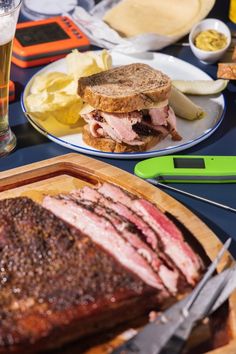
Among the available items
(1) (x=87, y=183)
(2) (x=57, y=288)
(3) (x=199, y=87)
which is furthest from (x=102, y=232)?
(3) (x=199, y=87)

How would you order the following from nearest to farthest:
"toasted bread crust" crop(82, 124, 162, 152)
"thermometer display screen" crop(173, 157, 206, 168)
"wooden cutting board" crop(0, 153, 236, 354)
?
"wooden cutting board" crop(0, 153, 236, 354)
"thermometer display screen" crop(173, 157, 206, 168)
"toasted bread crust" crop(82, 124, 162, 152)

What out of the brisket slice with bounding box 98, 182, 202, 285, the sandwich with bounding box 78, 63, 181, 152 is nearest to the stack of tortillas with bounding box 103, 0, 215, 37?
the sandwich with bounding box 78, 63, 181, 152

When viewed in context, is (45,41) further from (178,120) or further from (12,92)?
(178,120)

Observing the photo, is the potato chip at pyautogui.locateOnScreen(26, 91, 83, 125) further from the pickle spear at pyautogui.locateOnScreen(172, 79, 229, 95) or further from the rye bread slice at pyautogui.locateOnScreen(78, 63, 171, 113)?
the pickle spear at pyautogui.locateOnScreen(172, 79, 229, 95)

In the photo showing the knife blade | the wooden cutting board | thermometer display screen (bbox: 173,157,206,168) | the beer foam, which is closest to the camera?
the knife blade

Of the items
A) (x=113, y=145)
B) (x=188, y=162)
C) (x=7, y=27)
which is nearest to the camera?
(x=7, y=27)

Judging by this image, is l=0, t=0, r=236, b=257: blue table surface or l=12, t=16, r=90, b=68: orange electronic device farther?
l=12, t=16, r=90, b=68: orange electronic device

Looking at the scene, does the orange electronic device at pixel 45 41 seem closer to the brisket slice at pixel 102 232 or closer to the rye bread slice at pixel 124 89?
the rye bread slice at pixel 124 89
